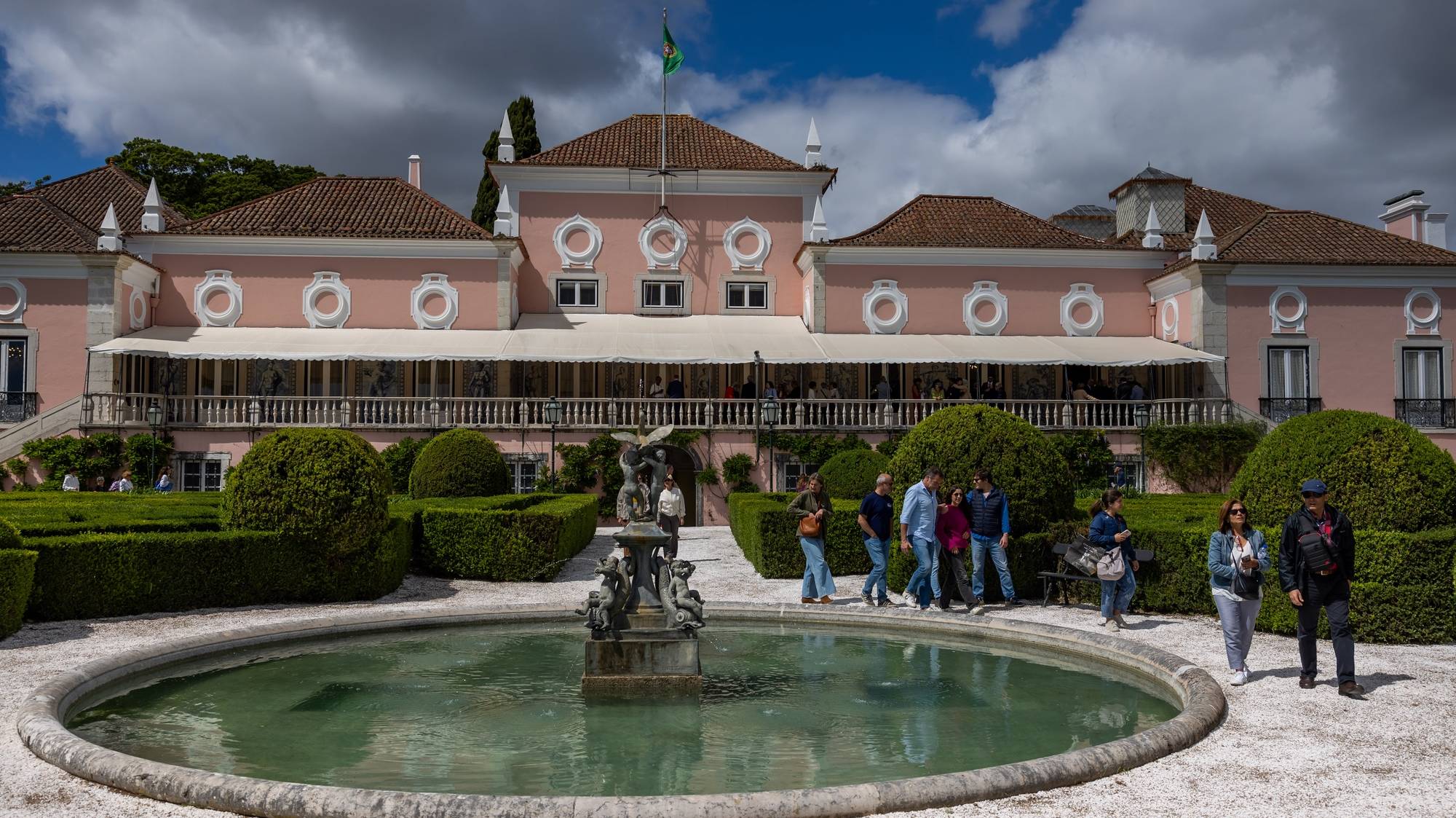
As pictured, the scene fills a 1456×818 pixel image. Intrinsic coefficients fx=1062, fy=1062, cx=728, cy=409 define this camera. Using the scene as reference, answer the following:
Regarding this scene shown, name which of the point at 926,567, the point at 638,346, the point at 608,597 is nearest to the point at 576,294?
the point at 638,346

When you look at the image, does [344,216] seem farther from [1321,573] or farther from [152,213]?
[1321,573]

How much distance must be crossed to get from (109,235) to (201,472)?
21.2 ft

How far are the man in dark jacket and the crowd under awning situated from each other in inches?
680

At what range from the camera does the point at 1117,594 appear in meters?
10.3

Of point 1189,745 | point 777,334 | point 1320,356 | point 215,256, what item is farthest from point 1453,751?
point 215,256

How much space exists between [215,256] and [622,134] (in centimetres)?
1168

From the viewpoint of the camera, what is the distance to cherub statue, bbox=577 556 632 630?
7.91m

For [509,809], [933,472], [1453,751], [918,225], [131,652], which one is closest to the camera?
[509,809]

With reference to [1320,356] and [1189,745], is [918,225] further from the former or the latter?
[1189,745]

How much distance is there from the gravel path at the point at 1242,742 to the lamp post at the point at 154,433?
1399 centimetres

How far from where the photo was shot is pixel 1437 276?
90.8ft

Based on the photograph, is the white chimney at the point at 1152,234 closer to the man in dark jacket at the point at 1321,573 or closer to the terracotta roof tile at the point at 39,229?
the man in dark jacket at the point at 1321,573

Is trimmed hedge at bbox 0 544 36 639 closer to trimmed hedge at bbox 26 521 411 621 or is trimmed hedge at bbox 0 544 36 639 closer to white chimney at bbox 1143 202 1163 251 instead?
trimmed hedge at bbox 26 521 411 621

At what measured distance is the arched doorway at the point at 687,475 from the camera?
24500 millimetres
